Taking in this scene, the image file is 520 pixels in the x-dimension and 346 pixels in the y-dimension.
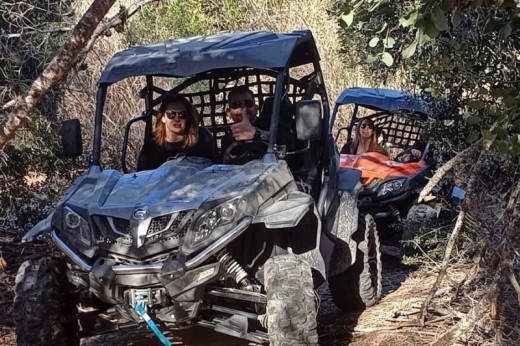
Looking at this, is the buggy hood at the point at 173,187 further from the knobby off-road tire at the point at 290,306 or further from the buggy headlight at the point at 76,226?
the knobby off-road tire at the point at 290,306

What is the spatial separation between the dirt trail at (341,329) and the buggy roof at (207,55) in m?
1.76

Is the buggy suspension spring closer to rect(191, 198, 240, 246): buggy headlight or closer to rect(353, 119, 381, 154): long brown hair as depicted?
rect(191, 198, 240, 246): buggy headlight

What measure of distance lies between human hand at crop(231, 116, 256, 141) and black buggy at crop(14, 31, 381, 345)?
3.5 inches

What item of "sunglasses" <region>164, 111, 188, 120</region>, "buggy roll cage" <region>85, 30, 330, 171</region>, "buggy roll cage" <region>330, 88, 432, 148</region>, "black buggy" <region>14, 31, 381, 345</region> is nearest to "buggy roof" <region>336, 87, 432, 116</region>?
"buggy roll cage" <region>330, 88, 432, 148</region>

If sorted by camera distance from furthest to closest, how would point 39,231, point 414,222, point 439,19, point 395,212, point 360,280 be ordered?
point 395,212
point 414,222
point 360,280
point 39,231
point 439,19

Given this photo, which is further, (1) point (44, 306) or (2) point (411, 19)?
(1) point (44, 306)

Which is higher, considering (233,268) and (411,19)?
(411,19)

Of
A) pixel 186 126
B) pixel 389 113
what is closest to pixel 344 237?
pixel 186 126

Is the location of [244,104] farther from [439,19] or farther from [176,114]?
[439,19]

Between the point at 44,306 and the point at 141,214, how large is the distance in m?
0.84

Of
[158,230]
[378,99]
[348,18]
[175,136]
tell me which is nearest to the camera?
[348,18]

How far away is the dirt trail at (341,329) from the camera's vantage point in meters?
5.96

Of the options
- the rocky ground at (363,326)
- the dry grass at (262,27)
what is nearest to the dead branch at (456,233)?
the rocky ground at (363,326)

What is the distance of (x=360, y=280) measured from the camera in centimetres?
666
